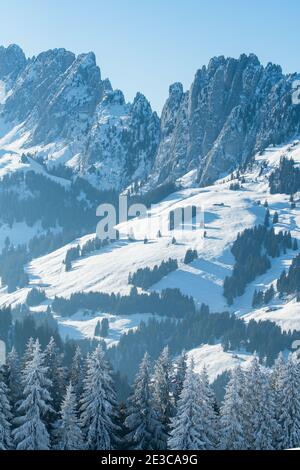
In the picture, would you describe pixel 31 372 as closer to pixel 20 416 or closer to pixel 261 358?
pixel 20 416

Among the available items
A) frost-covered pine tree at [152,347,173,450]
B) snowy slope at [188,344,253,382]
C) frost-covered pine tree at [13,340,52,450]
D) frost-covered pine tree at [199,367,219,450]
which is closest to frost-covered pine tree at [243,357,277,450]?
frost-covered pine tree at [199,367,219,450]

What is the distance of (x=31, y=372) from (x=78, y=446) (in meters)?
8.77

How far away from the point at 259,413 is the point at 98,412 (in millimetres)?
16826

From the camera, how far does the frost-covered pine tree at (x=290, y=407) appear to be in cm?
8200

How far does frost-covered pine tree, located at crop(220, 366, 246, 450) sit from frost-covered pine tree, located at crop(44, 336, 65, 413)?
1957 cm

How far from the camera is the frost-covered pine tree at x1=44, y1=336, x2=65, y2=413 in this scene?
3455 inches

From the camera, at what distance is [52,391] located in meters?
88.9

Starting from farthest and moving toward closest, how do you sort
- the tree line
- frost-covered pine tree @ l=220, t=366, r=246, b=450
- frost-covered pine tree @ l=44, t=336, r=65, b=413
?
frost-covered pine tree @ l=44, t=336, r=65, b=413, frost-covered pine tree @ l=220, t=366, r=246, b=450, the tree line

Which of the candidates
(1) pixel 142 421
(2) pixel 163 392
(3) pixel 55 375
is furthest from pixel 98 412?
(3) pixel 55 375

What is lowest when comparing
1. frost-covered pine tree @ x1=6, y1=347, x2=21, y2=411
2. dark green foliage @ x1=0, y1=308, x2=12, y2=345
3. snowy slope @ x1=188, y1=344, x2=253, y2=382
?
snowy slope @ x1=188, y1=344, x2=253, y2=382

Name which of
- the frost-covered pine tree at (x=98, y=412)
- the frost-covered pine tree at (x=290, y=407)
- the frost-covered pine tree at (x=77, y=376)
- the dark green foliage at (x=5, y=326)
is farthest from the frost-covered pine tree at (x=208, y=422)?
the dark green foliage at (x=5, y=326)

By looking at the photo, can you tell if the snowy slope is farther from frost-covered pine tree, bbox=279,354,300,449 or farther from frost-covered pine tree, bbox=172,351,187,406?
frost-covered pine tree, bbox=279,354,300,449

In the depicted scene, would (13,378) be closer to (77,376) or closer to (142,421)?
(77,376)
